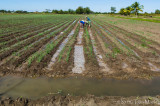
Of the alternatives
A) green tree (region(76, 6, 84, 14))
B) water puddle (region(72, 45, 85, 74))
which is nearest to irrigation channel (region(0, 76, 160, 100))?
water puddle (region(72, 45, 85, 74))

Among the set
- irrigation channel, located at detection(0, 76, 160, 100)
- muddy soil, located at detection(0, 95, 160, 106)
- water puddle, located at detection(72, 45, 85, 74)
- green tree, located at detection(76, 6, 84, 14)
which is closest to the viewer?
muddy soil, located at detection(0, 95, 160, 106)

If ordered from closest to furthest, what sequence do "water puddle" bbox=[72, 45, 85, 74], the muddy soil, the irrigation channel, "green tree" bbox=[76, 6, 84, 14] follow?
the muddy soil < the irrigation channel < "water puddle" bbox=[72, 45, 85, 74] < "green tree" bbox=[76, 6, 84, 14]

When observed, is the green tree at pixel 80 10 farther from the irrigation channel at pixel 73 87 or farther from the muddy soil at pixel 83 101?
the muddy soil at pixel 83 101

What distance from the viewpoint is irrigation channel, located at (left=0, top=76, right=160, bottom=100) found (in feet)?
12.2

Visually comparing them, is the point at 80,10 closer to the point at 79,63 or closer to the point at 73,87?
the point at 79,63

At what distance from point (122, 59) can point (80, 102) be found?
13.0ft

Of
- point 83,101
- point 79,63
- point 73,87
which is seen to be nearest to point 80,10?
point 79,63

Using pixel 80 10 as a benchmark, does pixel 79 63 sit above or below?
below

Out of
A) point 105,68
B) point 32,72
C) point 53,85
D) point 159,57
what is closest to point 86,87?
point 53,85

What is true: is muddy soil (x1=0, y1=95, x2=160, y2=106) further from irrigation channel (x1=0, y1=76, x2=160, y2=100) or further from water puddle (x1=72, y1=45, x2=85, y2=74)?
water puddle (x1=72, y1=45, x2=85, y2=74)

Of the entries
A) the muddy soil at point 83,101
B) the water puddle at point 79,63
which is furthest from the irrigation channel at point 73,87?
the water puddle at point 79,63

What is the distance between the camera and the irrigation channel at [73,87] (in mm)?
3719

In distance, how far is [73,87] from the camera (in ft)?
13.1

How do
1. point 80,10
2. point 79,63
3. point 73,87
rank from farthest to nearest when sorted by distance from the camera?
point 80,10, point 79,63, point 73,87
